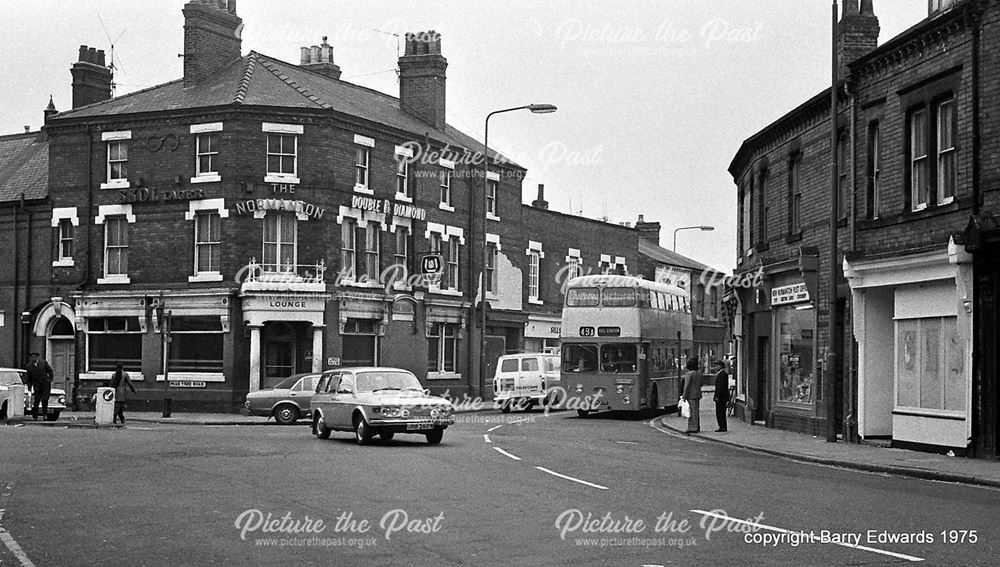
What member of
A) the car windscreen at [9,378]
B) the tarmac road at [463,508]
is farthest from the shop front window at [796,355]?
the car windscreen at [9,378]

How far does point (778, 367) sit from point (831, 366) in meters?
6.92

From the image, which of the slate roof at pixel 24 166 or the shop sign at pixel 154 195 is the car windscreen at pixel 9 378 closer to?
the shop sign at pixel 154 195

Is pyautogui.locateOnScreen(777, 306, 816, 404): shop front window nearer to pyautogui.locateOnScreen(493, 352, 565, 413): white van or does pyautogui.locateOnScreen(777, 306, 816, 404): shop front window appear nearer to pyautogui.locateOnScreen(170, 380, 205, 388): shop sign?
pyautogui.locateOnScreen(493, 352, 565, 413): white van

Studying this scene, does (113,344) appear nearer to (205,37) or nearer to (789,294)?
(205,37)

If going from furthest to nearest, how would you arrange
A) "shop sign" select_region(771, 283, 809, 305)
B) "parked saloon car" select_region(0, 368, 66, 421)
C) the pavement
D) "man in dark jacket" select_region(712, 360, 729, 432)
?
"parked saloon car" select_region(0, 368, 66, 421), "man in dark jacket" select_region(712, 360, 729, 432), "shop sign" select_region(771, 283, 809, 305), the pavement

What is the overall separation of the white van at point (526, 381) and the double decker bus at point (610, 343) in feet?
16.7

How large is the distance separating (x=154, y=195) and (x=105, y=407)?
11.7 metres

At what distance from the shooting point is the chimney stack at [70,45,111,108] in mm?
49531

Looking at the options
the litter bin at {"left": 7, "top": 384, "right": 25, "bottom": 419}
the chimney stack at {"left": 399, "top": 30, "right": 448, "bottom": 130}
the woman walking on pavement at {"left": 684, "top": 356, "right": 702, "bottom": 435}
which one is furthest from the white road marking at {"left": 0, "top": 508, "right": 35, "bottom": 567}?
the chimney stack at {"left": 399, "top": 30, "right": 448, "bottom": 130}

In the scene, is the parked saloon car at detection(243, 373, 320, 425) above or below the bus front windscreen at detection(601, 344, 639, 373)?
below

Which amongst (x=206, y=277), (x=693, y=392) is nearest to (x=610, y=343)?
(x=693, y=392)

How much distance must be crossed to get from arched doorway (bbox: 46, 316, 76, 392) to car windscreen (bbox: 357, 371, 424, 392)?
77.1ft

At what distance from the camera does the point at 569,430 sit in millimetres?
30672

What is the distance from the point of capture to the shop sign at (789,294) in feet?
99.6
